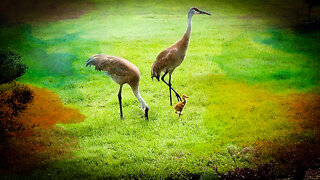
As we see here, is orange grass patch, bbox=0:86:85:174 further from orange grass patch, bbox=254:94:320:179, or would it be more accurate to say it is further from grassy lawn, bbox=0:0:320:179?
orange grass patch, bbox=254:94:320:179

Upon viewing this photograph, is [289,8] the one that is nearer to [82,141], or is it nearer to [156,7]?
[156,7]

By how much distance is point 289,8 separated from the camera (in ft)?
21.8

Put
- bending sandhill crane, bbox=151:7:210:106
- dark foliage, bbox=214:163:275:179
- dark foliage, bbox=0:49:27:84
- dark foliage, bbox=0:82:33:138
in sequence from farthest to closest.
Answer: dark foliage, bbox=0:49:27:84, bending sandhill crane, bbox=151:7:210:106, dark foliage, bbox=0:82:33:138, dark foliage, bbox=214:163:275:179

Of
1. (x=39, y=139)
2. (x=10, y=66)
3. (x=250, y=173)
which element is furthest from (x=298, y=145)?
(x=10, y=66)

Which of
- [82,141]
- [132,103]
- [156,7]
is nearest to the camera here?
[82,141]

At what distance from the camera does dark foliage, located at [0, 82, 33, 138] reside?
4.01 meters

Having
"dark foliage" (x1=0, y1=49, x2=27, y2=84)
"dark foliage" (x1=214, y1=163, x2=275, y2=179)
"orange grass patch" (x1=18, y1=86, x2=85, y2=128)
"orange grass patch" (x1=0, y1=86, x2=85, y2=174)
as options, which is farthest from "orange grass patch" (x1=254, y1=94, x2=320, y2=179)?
"dark foliage" (x1=0, y1=49, x2=27, y2=84)

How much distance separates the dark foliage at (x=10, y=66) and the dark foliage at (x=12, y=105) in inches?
6.3

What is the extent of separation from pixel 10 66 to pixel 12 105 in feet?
3.09

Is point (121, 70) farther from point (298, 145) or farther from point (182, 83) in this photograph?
point (298, 145)

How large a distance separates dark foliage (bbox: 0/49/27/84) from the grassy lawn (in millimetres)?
134

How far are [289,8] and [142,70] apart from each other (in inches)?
137

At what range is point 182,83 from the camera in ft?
16.8

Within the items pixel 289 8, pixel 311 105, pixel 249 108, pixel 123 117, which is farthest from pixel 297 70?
pixel 123 117
